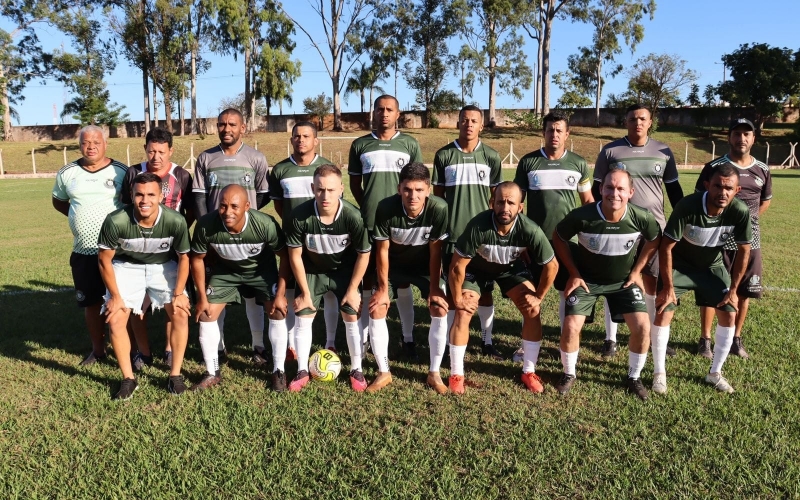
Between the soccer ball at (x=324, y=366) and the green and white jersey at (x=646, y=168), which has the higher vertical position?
the green and white jersey at (x=646, y=168)

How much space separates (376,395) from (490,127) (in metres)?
44.9

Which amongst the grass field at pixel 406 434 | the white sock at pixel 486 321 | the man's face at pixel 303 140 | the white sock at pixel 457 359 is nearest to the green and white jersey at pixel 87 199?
the grass field at pixel 406 434

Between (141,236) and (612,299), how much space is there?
3641mm

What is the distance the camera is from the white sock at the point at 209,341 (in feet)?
14.7

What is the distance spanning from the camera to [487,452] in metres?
3.48

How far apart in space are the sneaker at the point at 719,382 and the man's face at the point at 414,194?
2575 mm

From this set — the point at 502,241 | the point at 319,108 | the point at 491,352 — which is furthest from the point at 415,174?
the point at 319,108

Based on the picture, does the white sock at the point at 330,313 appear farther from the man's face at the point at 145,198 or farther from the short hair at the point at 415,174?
the man's face at the point at 145,198

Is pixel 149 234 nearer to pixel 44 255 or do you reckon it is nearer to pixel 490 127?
pixel 44 255

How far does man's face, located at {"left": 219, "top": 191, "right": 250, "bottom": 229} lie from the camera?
4211 mm

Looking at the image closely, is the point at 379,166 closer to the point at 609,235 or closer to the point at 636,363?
the point at 609,235

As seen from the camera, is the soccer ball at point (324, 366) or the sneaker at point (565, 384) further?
the soccer ball at point (324, 366)

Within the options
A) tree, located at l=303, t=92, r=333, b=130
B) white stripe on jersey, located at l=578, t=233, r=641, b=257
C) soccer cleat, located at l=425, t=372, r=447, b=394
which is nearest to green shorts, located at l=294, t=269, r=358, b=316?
soccer cleat, located at l=425, t=372, r=447, b=394

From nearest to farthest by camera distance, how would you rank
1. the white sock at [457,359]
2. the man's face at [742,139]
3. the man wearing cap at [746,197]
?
1. the white sock at [457,359]
2. the man's face at [742,139]
3. the man wearing cap at [746,197]
